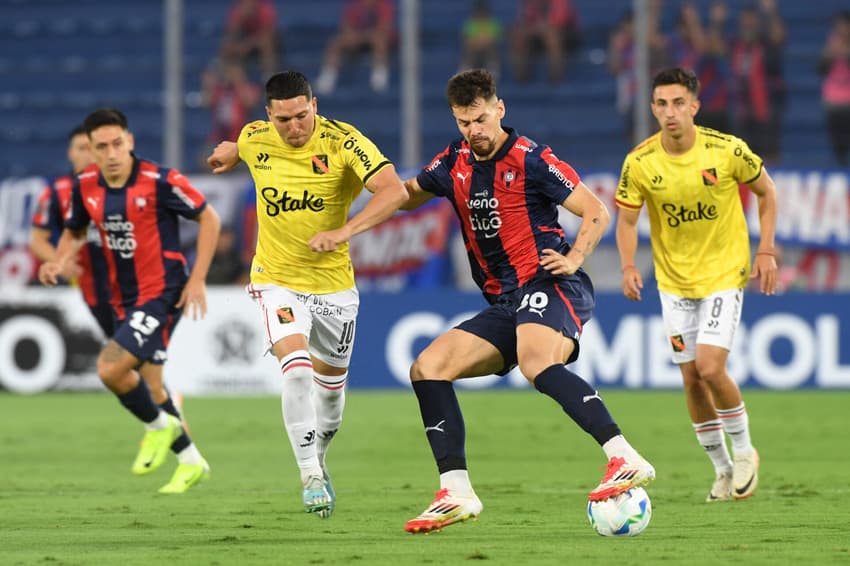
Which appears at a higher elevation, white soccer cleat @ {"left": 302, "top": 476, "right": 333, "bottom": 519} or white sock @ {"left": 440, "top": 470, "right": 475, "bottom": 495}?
white sock @ {"left": 440, "top": 470, "right": 475, "bottom": 495}

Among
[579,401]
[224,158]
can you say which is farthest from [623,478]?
[224,158]

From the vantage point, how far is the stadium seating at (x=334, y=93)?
17.7 m

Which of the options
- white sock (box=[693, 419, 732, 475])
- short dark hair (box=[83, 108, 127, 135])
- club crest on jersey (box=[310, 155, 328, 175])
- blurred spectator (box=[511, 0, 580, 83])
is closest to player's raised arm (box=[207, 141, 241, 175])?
club crest on jersey (box=[310, 155, 328, 175])

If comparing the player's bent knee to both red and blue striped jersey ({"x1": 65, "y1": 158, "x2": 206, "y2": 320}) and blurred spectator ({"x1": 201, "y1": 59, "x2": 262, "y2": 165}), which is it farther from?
blurred spectator ({"x1": 201, "y1": 59, "x2": 262, "y2": 165})

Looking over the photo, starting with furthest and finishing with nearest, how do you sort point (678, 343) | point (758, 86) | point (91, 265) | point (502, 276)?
point (758, 86) < point (91, 265) < point (678, 343) < point (502, 276)

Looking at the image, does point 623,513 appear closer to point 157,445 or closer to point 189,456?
point 189,456

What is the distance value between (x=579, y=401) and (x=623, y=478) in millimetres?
481

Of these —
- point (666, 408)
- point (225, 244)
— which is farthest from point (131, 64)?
point (666, 408)

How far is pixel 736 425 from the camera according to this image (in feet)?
29.3

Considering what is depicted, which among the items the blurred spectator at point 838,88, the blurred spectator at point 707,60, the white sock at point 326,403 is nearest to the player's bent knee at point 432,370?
the white sock at point 326,403

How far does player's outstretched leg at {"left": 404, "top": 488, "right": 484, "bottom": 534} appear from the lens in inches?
285

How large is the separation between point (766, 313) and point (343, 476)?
24.3ft

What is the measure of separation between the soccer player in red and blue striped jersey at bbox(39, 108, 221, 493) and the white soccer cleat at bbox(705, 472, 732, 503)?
128 inches

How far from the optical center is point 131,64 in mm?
19469
